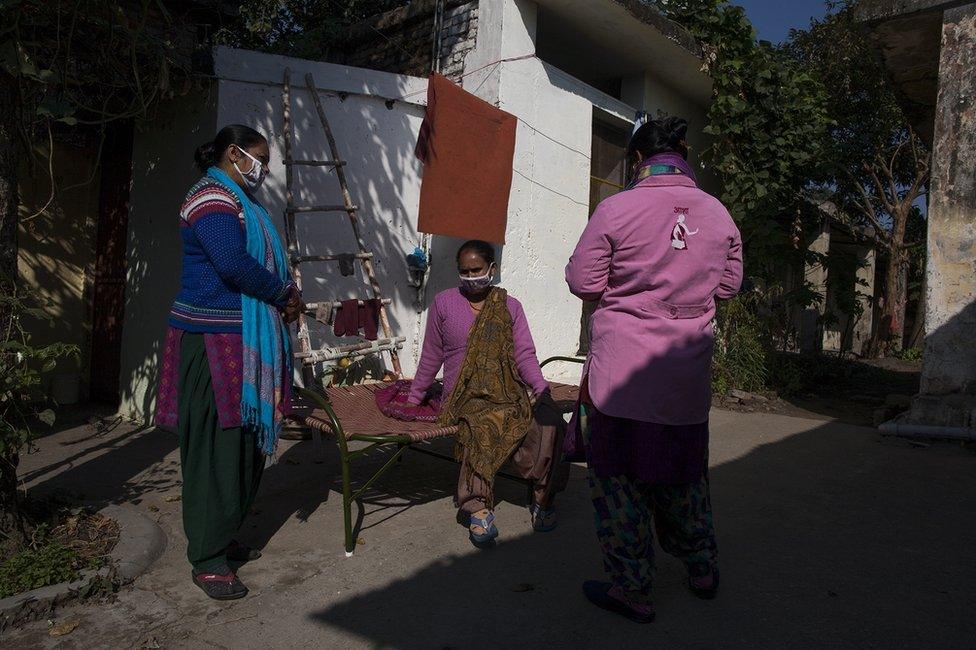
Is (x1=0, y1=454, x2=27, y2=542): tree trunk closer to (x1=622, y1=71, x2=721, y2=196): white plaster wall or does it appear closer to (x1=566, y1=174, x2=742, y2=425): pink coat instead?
(x1=566, y1=174, x2=742, y2=425): pink coat

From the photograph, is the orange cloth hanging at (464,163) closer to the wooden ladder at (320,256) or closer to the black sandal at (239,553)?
the wooden ladder at (320,256)

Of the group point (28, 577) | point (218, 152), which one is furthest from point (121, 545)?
point (218, 152)

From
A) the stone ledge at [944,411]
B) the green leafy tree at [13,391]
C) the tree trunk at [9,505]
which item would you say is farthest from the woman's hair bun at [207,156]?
the stone ledge at [944,411]

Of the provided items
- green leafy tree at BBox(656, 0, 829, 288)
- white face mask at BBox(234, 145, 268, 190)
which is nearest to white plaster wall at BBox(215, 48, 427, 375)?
white face mask at BBox(234, 145, 268, 190)

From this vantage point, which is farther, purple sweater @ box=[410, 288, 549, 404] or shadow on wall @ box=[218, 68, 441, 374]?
shadow on wall @ box=[218, 68, 441, 374]

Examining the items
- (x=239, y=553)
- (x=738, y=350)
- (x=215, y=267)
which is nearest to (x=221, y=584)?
(x=239, y=553)

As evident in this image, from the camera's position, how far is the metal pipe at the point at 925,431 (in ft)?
16.6

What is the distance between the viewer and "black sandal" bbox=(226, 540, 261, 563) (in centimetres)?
312

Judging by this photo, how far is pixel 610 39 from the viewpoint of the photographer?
294 inches

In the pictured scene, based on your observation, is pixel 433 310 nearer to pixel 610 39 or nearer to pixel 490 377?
pixel 490 377

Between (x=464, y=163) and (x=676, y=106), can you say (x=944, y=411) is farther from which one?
(x=676, y=106)

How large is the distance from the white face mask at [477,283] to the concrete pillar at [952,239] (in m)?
3.70

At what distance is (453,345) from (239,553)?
4.64ft

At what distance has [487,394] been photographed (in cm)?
353
